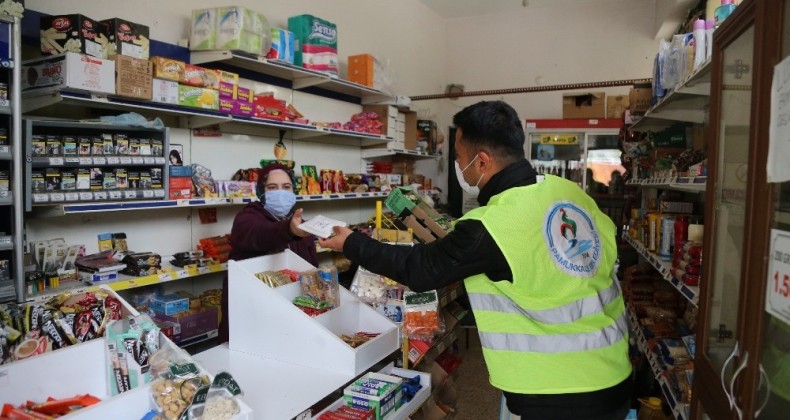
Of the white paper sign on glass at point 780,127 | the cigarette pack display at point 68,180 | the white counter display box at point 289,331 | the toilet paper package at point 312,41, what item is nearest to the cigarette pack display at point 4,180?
the cigarette pack display at point 68,180

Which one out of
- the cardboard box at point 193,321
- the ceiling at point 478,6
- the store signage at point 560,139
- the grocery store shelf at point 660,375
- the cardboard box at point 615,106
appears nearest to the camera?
the grocery store shelf at point 660,375

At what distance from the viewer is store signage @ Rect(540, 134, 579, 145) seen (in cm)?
744

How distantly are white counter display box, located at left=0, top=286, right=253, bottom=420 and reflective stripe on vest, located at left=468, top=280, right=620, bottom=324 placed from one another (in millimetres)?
801

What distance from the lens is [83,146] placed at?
9.75ft

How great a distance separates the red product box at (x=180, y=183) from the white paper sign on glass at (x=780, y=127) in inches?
130

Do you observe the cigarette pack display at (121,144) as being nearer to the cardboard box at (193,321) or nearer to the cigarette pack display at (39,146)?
the cigarette pack display at (39,146)

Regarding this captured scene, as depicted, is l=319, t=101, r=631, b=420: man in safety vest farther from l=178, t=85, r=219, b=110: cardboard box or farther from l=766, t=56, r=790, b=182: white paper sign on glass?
l=178, t=85, r=219, b=110: cardboard box

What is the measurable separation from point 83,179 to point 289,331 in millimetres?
1718

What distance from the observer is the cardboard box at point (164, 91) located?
3.30 meters

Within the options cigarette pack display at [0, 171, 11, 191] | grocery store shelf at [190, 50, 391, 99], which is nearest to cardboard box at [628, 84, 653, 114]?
grocery store shelf at [190, 50, 391, 99]

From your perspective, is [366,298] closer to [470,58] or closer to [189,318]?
[189,318]

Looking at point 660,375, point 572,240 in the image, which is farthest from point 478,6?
point 572,240

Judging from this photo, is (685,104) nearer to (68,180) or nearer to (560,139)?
(68,180)

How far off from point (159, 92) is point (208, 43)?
0.75 m
